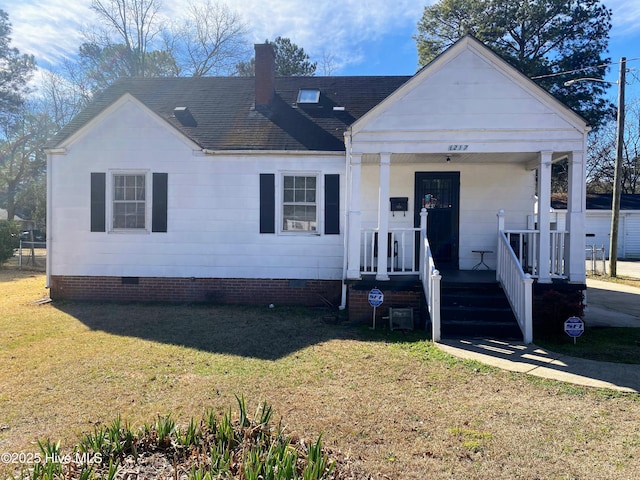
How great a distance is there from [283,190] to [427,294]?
4.25 m

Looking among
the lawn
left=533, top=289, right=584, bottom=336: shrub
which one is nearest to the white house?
left=533, top=289, right=584, bottom=336: shrub

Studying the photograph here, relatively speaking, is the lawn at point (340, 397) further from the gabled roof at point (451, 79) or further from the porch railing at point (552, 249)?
the gabled roof at point (451, 79)

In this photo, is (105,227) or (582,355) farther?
(105,227)

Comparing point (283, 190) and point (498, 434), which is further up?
point (283, 190)

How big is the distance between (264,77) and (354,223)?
19.5ft

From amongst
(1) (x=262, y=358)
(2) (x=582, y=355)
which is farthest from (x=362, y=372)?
(2) (x=582, y=355)

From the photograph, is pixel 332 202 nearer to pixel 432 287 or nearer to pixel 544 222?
pixel 432 287

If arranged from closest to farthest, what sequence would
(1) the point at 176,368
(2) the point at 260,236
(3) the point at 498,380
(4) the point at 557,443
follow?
1. (4) the point at 557,443
2. (3) the point at 498,380
3. (1) the point at 176,368
4. (2) the point at 260,236

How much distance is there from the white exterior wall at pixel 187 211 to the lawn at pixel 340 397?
2.54m

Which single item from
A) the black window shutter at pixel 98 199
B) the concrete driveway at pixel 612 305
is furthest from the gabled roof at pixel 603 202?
the black window shutter at pixel 98 199

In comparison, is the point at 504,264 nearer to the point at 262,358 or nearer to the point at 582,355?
the point at 582,355

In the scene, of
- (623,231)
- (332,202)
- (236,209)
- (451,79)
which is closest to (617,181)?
(623,231)

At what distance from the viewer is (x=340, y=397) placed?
15.1ft

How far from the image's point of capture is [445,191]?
10.2 metres
